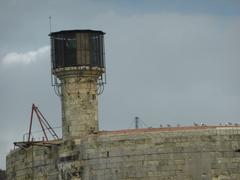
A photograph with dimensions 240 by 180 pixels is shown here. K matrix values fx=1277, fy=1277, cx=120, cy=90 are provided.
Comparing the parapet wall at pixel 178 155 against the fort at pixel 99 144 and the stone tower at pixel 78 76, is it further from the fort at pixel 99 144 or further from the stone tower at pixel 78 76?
the stone tower at pixel 78 76

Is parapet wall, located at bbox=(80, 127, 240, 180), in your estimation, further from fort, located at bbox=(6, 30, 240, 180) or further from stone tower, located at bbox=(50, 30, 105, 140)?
stone tower, located at bbox=(50, 30, 105, 140)

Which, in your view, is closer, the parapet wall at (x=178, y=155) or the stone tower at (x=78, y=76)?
the parapet wall at (x=178, y=155)

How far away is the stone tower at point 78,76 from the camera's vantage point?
69375 mm

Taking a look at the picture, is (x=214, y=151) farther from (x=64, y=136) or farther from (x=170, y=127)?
(x=64, y=136)

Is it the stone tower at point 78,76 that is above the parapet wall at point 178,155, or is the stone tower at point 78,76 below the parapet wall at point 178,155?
above

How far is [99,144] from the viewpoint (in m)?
67.1

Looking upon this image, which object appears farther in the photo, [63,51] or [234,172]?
[63,51]

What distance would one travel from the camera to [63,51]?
230 ft

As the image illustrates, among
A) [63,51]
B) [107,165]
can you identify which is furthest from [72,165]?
[63,51]

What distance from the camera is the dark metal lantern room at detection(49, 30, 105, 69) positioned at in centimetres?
7000

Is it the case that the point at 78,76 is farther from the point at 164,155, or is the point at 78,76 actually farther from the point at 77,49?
the point at 164,155

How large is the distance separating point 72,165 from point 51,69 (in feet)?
20.2

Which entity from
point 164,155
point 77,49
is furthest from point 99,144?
point 77,49

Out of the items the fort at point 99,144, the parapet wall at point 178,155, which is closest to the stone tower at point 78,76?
the fort at point 99,144
